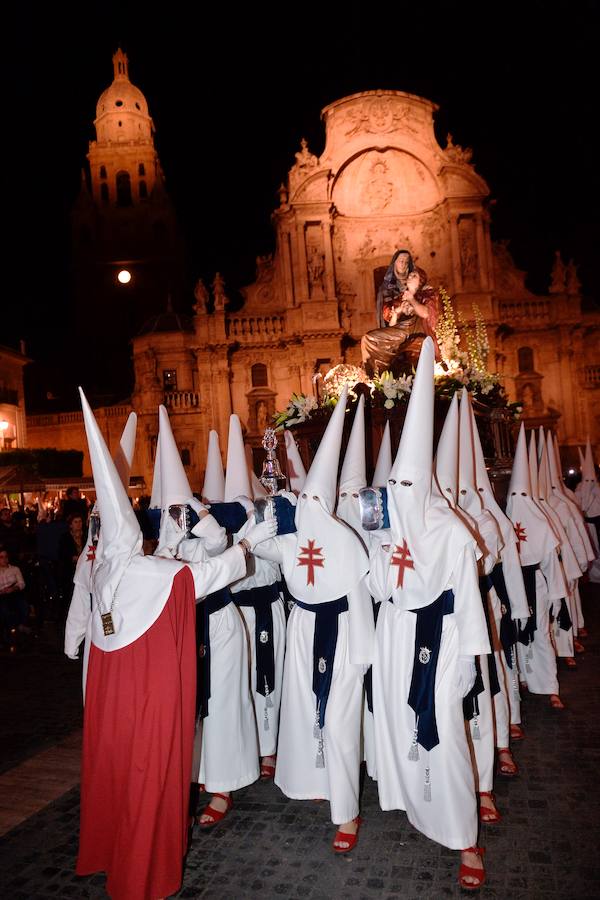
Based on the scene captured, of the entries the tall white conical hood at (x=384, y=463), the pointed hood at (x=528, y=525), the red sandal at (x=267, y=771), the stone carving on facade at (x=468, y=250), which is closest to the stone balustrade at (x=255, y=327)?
the stone carving on facade at (x=468, y=250)

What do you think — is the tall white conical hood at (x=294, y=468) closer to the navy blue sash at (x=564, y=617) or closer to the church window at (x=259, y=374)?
the navy blue sash at (x=564, y=617)

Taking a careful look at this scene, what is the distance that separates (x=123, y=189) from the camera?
174 feet

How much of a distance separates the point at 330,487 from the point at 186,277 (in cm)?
5169

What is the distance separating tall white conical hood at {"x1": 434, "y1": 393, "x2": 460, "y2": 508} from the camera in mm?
4793

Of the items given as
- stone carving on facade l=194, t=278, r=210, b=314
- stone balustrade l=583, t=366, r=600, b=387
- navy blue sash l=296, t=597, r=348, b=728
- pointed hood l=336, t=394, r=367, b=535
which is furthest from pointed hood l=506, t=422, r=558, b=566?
stone balustrade l=583, t=366, r=600, b=387

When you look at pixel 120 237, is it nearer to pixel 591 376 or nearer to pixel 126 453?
pixel 591 376

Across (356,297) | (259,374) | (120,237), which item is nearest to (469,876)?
(259,374)

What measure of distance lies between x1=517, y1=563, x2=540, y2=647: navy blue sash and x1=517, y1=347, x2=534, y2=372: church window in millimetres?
25062

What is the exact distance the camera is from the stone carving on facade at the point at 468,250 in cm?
2961

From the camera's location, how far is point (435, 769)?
12.8ft

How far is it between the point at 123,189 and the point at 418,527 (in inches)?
2190

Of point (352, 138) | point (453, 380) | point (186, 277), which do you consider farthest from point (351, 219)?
point (186, 277)

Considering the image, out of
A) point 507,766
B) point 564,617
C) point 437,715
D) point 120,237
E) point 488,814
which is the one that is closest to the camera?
point 437,715

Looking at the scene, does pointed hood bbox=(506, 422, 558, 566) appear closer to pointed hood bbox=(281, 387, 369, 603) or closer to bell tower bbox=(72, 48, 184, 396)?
pointed hood bbox=(281, 387, 369, 603)
